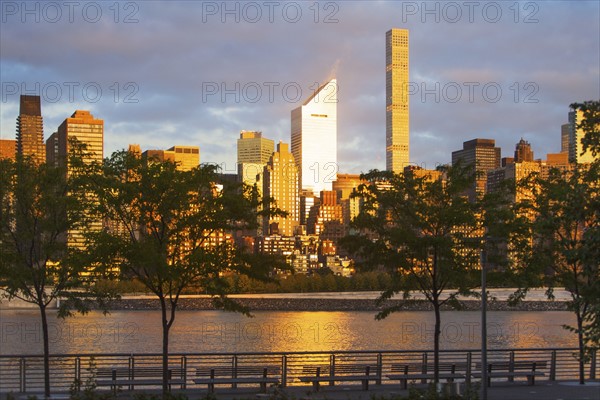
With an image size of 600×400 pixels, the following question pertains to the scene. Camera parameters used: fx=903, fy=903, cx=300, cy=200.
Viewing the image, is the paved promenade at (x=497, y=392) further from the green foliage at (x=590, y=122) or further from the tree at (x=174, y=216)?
the green foliage at (x=590, y=122)

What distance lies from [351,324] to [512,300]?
3246 inches

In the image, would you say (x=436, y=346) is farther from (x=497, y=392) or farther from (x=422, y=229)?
(x=422, y=229)

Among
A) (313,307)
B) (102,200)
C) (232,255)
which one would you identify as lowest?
(313,307)

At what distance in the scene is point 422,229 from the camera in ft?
105

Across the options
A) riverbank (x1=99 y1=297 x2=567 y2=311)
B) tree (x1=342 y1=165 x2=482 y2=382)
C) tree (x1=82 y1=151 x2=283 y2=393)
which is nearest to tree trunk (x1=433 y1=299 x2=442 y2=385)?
tree (x1=342 y1=165 x2=482 y2=382)

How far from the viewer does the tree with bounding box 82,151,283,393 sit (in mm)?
27766

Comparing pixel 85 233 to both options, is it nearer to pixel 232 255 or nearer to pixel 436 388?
pixel 232 255

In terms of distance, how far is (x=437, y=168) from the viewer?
108 ft

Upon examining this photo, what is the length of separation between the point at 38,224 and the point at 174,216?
13.6 feet

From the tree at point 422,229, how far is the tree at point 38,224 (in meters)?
9.78

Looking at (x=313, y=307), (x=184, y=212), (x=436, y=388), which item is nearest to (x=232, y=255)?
(x=184, y=212)

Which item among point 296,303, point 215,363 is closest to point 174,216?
point 215,363

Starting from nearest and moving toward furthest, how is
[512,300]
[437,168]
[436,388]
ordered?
[436,388], [512,300], [437,168]

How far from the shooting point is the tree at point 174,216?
91.1 ft
